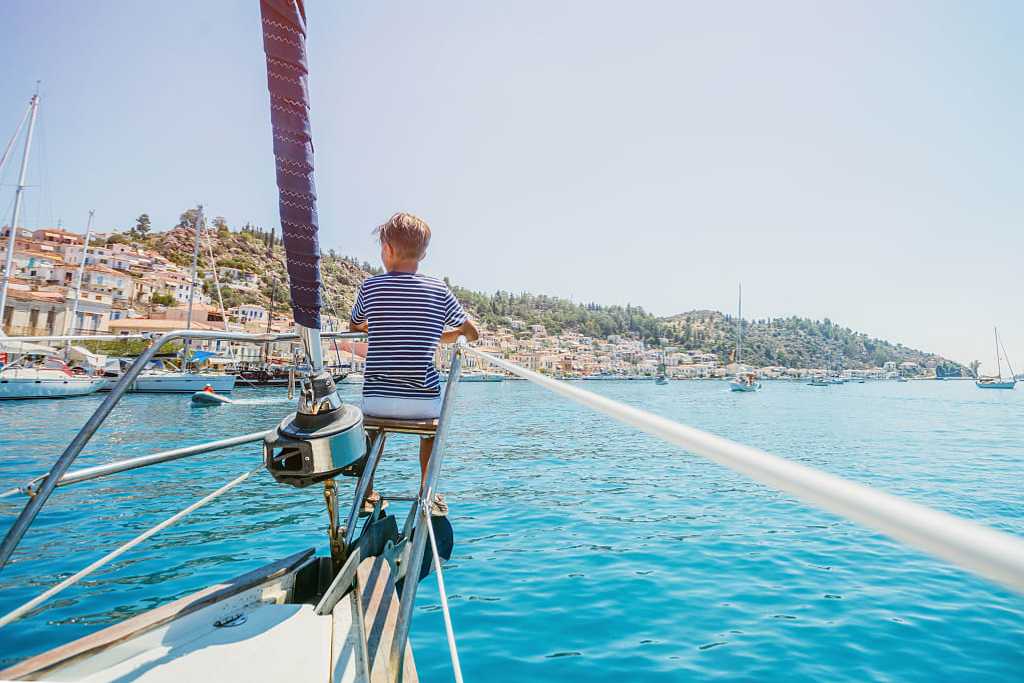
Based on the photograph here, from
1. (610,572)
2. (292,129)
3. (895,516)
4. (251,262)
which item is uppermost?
(251,262)

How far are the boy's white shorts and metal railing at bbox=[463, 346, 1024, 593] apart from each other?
196 cm

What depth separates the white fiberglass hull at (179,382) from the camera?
1283 inches

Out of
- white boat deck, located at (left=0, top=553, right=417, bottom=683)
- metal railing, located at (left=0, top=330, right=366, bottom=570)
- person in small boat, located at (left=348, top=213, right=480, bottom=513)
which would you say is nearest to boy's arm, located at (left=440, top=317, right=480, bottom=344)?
person in small boat, located at (left=348, top=213, right=480, bottom=513)

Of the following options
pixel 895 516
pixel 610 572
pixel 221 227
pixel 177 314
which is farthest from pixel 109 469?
pixel 221 227

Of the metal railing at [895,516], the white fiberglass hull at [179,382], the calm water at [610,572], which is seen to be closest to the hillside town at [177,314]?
the calm water at [610,572]

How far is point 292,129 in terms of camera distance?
184 cm

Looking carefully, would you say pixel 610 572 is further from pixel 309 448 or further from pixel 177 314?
pixel 177 314

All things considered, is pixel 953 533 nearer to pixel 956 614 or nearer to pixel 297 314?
pixel 297 314

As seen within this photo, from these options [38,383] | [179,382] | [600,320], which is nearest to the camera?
[38,383]

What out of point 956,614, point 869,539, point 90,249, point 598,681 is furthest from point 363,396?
point 90,249

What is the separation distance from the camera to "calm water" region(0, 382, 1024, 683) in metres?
3.19

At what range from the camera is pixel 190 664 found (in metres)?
1.60

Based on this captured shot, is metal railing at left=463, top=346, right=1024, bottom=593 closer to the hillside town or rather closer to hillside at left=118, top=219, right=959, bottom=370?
the hillside town

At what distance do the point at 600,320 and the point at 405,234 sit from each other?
159m
